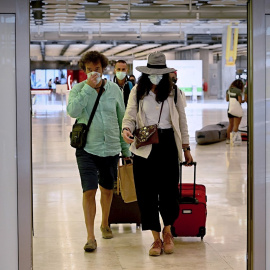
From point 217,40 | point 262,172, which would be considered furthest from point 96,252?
point 217,40

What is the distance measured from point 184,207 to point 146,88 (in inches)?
48.4

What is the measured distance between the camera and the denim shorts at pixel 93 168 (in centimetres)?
548

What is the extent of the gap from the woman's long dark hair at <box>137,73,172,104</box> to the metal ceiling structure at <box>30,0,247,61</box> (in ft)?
2.07

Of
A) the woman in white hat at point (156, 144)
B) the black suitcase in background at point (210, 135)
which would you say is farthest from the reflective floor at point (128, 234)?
the black suitcase in background at point (210, 135)

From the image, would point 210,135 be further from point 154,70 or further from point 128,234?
point 154,70

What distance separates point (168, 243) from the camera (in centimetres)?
546

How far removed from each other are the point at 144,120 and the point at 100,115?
1.63ft

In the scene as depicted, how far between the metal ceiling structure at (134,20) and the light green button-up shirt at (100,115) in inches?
32.9

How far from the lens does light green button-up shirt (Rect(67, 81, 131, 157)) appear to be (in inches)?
215

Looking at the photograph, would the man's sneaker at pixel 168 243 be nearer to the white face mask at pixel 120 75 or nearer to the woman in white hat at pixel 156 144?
the woman in white hat at pixel 156 144

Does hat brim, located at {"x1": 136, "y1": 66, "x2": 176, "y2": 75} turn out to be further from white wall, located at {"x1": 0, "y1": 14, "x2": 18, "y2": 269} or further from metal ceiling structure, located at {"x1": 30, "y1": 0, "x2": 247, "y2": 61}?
white wall, located at {"x1": 0, "y1": 14, "x2": 18, "y2": 269}

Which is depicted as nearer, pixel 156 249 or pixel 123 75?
pixel 156 249

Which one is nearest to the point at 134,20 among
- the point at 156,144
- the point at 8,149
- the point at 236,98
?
the point at 236,98

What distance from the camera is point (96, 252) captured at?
5543mm
